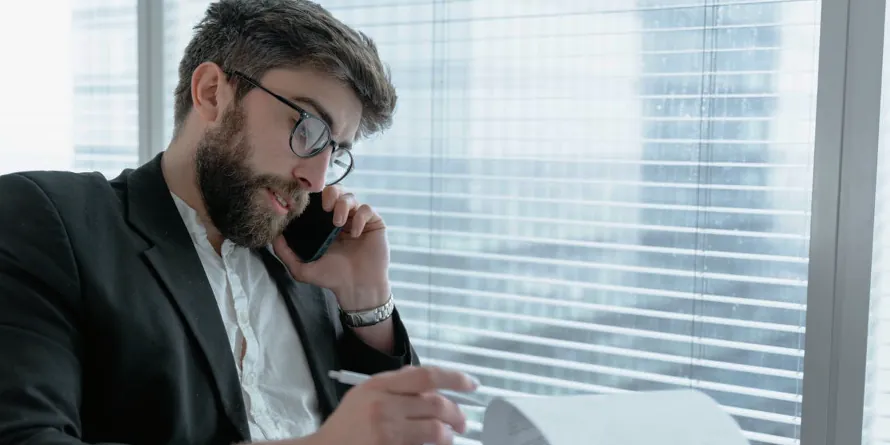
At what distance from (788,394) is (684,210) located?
1.31ft

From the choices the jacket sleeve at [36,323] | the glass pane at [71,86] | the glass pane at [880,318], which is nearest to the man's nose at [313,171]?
the jacket sleeve at [36,323]

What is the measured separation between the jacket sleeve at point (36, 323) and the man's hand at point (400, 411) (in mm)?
349

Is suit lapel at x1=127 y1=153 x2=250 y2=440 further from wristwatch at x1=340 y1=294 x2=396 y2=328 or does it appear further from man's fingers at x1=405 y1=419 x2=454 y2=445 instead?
man's fingers at x1=405 y1=419 x2=454 y2=445

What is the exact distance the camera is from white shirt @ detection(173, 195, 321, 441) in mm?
1435

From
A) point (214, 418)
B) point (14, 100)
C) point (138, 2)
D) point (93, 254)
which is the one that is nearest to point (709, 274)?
point (214, 418)

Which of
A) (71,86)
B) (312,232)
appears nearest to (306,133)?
(312,232)

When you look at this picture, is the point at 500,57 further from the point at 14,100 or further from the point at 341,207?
the point at 14,100

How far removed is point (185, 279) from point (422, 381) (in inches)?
22.2

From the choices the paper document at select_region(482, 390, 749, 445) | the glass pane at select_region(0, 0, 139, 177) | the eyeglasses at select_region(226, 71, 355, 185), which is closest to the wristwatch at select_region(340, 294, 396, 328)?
the eyeglasses at select_region(226, 71, 355, 185)

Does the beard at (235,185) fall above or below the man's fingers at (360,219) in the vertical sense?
above

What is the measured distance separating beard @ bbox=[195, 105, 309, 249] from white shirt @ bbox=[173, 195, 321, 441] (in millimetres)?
48

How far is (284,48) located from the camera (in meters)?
1.44

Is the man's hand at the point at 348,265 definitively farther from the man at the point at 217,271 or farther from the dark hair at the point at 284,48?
the dark hair at the point at 284,48

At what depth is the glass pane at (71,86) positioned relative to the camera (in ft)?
8.25
